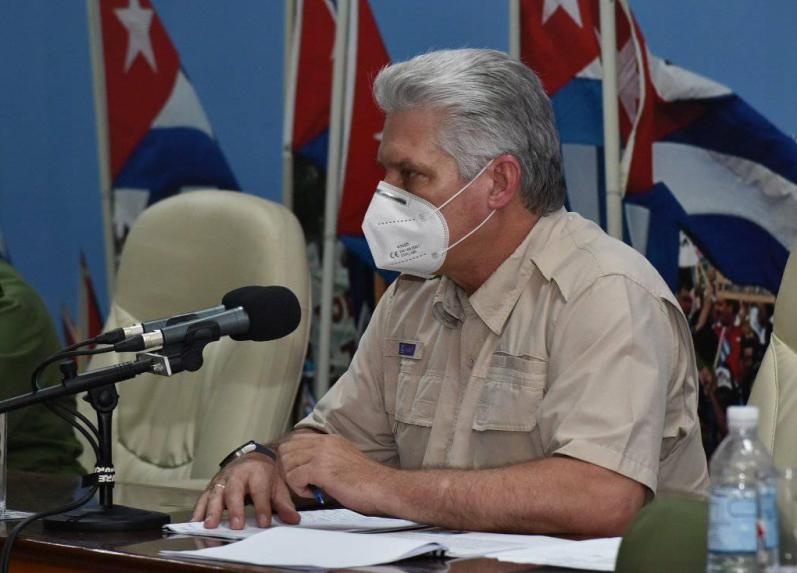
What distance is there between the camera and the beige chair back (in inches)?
88.4

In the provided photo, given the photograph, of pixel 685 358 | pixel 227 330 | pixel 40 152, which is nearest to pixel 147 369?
pixel 227 330

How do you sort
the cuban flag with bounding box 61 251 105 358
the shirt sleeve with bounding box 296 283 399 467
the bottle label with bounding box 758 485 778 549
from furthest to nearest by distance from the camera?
the cuban flag with bounding box 61 251 105 358 < the shirt sleeve with bounding box 296 283 399 467 < the bottle label with bounding box 758 485 778 549

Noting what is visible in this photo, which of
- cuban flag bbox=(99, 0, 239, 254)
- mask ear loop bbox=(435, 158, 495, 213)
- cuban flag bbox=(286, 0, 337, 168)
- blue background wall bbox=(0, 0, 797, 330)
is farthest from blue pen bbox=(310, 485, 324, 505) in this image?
cuban flag bbox=(99, 0, 239, 254)

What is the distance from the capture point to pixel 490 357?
2.30 metres

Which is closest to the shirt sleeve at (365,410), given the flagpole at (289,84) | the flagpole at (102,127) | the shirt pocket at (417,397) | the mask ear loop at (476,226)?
the shirt pocket at (417,397)

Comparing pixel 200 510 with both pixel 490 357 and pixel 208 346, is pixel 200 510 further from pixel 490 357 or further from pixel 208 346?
pixel 208 346

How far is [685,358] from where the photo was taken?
2.27 metres

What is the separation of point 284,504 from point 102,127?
106 inches

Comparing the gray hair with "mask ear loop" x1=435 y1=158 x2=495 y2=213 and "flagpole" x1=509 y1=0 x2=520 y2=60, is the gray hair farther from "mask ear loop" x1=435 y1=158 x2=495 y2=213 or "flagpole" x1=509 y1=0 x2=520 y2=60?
"flagpole" x1=509 y1=0 x2=520 y2=60

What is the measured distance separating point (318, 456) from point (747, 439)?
92cm

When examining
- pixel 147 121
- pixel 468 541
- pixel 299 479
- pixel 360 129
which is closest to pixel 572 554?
pixel 468 541

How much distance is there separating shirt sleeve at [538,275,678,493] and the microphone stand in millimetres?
620

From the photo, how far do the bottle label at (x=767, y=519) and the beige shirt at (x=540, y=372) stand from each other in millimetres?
762

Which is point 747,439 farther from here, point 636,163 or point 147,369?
point 636,163
